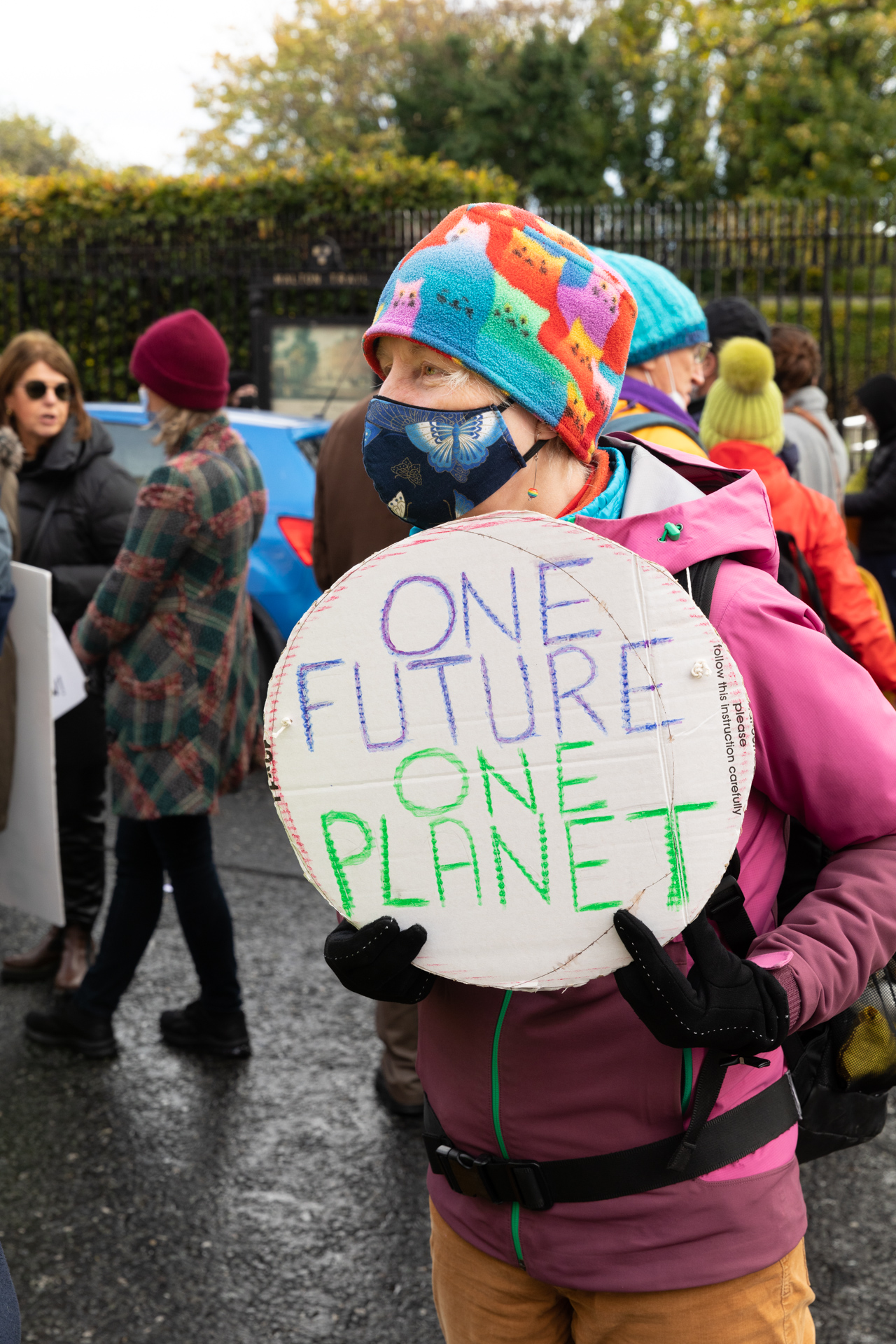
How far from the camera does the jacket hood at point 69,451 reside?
12.8 ft

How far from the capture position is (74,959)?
3957 mm

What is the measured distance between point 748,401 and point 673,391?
0.79 metres

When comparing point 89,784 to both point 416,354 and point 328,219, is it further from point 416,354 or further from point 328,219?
point 328,219

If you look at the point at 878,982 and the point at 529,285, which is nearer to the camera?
the point at 529,285

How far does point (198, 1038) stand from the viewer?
3.60 m

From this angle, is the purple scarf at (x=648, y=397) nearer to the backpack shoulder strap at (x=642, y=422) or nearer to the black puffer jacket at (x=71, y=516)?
the backpack shoulder strap at (x=642, y=422)

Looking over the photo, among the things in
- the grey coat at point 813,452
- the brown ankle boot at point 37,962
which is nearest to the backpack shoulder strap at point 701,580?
the brown ankle boot at point 37,962

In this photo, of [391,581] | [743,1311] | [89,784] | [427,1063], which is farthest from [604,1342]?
[89,784]

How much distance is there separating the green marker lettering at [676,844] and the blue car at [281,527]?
16.2 feet

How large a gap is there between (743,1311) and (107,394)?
1300 cm

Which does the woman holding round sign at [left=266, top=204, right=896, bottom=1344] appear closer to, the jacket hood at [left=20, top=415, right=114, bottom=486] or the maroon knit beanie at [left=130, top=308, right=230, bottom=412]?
the maroon knit beanie at [left=130, top=308, right=230, bottom=412]

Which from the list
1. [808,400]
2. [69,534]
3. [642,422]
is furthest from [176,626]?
[808,400]

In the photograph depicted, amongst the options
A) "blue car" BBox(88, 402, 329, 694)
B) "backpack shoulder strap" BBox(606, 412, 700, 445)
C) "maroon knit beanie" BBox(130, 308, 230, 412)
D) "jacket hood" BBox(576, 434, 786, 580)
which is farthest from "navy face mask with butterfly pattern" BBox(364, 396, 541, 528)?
"blue car" BBox(88, 402, 329, 694)

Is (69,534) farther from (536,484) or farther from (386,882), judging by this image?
(386,882)
